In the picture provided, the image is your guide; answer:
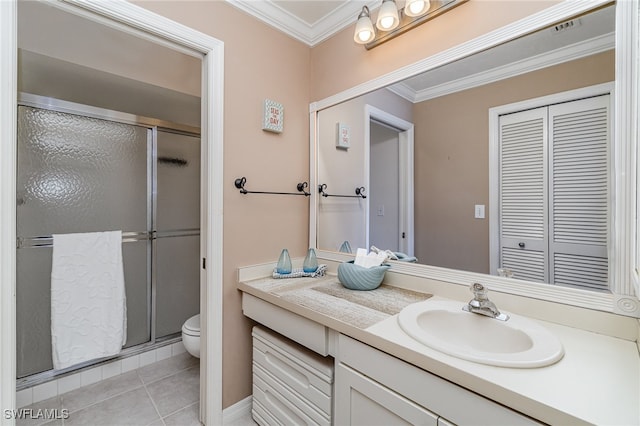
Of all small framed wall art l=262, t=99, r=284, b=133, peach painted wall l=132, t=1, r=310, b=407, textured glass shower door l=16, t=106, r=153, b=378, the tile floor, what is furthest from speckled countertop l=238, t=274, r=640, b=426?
textured glass shower door l=16, t=106, r=153, b=378

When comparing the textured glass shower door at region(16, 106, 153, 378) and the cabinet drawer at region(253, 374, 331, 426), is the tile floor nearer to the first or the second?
the textured glass shower door at region(16, 106, 153, 378)

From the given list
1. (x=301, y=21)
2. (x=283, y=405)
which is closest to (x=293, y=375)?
(x=283, y=405)

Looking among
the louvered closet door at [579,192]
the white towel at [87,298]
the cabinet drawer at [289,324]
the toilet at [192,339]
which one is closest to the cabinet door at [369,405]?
the cabinet drawer at [289,324]

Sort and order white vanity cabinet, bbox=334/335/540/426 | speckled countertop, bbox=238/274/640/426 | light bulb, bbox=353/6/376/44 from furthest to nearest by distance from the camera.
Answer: light bulb, bbox=353/6/376/44
white vanity cabinet, bbox=334/335/540/426
speckled countertop, bbox=238/274/640/426

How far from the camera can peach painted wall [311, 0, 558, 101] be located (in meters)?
1.14

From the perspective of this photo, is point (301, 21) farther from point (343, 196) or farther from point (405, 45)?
point (343, 196)

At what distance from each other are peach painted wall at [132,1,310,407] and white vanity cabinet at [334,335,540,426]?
2.52 feet

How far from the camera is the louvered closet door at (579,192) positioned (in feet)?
3.16

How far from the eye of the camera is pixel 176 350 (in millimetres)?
2363

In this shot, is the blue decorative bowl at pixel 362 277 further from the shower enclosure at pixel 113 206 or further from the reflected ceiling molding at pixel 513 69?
the shower enclosure at pixel 113 206

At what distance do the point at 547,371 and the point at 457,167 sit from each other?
2.97ft

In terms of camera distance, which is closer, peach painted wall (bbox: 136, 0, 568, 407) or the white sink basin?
the white sink basin

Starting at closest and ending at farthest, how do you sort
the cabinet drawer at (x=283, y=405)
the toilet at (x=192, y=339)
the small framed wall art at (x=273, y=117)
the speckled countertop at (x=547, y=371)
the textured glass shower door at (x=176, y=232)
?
the speckled countertop at (x=547, y=371) → the cabinet drawer at (x=283, y=405) → the small framed wall art at (x=273, y=117) → the toilet at (x=192, y=339) → the textured glass shower door at (x=176, y=232)

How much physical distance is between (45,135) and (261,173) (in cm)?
155
